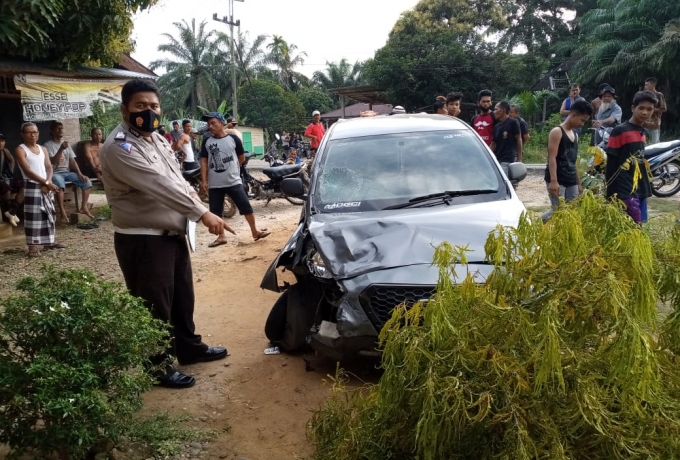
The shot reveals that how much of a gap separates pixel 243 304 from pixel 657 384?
4391 millimetres

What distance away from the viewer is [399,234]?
3.54 meters

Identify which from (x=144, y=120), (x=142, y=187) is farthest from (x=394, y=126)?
(x=142, y=187)

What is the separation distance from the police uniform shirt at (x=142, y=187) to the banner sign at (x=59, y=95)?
19.6ft

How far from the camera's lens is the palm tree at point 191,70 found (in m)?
43.9

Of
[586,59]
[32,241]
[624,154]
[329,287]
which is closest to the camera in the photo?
[329,287]

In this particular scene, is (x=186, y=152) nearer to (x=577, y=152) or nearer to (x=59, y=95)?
(x=59, y=95)

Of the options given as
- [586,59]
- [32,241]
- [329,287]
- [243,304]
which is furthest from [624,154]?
[586,59]

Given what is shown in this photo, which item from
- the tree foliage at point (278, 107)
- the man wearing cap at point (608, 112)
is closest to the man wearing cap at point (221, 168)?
the man wearing cap at point (608, 112)

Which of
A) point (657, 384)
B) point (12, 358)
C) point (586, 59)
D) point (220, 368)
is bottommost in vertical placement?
point (220, 368)

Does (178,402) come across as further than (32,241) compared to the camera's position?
No

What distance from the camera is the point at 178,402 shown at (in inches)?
139

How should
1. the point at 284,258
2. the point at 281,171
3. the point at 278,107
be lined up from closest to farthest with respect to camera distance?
the point at 284,258 → the point at 281,171 → the point at 278,107

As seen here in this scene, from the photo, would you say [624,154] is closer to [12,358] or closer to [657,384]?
[657,384]

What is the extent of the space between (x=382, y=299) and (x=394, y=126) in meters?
2.20
